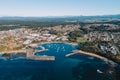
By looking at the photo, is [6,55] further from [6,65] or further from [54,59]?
[54,59]

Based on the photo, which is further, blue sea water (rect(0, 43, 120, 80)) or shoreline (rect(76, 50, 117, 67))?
shoreline (rect(76, 50, 117, 67))

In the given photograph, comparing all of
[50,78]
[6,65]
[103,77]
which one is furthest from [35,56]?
[103,77]

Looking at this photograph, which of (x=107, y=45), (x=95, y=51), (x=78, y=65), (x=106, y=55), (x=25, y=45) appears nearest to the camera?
(x=78, y=65)

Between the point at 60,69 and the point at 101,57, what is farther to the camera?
the point at 101,57

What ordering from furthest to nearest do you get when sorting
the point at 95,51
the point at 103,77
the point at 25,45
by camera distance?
the point at 25,45 < the point at 95,51 < the point at 103,77

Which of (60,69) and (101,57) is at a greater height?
(101,57)

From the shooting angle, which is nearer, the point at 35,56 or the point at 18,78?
the point at 18,78

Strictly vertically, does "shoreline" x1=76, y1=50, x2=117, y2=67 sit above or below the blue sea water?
above
